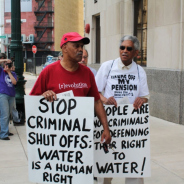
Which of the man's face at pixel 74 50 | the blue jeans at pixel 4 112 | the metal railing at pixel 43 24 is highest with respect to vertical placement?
the metal railing at pixel 43 24

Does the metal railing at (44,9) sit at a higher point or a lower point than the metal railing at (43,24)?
higher

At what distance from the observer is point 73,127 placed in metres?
3.43

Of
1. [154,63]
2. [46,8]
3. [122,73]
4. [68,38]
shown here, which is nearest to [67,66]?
[68,38]

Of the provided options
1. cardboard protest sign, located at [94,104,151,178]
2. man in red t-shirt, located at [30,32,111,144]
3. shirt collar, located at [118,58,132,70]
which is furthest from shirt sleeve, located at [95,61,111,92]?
man in red t-shirt, located at [30,32,111,144]

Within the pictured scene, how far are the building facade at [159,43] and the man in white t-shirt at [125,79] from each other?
476 centimetres

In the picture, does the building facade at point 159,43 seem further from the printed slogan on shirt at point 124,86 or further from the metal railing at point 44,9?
the metal railing at point 44,9

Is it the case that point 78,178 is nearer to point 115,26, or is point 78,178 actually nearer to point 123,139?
point 123,139

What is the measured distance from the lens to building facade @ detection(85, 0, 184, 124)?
8898 millimetres

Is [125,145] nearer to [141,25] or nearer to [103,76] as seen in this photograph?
[103,76]

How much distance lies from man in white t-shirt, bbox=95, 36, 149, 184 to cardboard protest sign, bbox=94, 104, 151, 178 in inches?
4.8

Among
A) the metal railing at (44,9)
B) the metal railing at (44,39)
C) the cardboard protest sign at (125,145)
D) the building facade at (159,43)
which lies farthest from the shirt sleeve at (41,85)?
the metal railing at (44,9)

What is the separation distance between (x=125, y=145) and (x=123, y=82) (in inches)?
29.0

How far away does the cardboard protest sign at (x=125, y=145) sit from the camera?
402cm

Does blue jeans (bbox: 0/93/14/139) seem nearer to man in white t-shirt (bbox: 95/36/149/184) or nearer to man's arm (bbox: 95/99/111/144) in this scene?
man in white t-shirt (bbox: 95/36/149/184)
